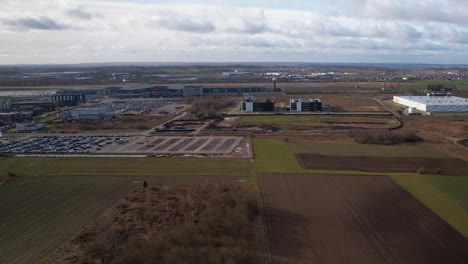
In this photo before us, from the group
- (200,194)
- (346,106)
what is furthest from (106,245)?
(346,106)

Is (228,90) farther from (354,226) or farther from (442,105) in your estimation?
(354,226)

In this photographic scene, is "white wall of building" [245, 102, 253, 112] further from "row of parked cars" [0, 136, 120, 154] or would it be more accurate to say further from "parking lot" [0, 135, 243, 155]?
"row of parked cars" [0, 136, 120, 154]

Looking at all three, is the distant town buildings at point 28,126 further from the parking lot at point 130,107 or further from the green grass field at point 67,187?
the green grass field at point 67,187

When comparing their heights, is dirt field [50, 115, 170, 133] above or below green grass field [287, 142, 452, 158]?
above

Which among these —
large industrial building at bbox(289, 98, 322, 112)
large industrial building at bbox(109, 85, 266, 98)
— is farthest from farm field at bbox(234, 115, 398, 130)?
large industrial building at bbox(109, 85, 266, 98)

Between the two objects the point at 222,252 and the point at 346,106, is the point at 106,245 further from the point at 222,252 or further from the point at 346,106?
the point at 346,106
